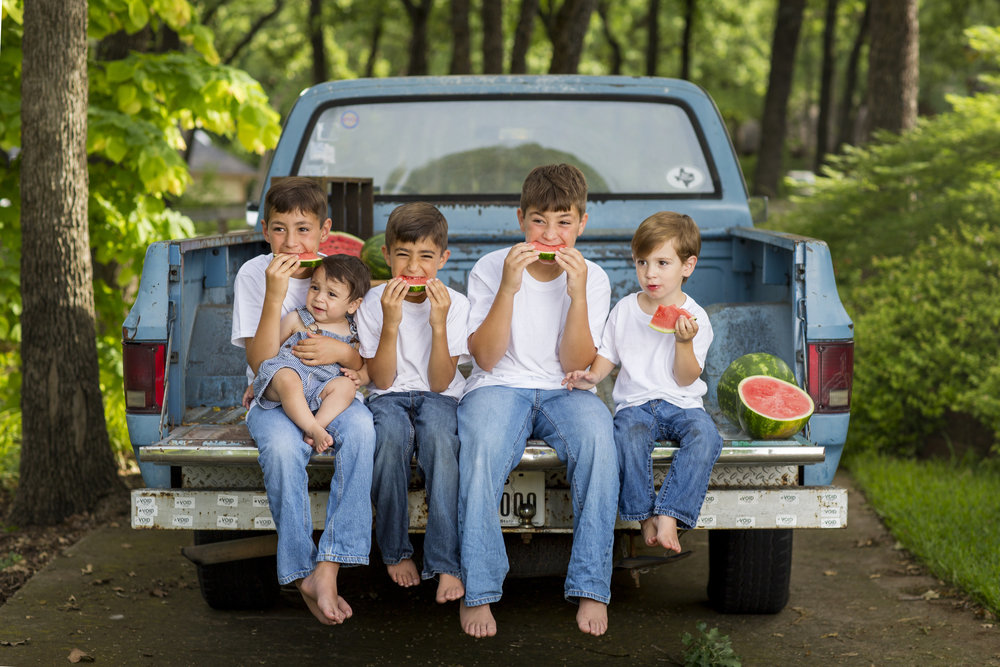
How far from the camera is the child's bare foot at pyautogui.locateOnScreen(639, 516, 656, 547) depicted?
3.29 meters

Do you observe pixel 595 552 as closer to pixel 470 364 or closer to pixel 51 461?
pixel 470 364

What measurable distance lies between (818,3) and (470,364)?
84.2ft

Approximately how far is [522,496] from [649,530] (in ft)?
1.35

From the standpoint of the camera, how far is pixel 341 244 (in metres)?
4.87

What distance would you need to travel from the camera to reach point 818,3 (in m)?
27.1

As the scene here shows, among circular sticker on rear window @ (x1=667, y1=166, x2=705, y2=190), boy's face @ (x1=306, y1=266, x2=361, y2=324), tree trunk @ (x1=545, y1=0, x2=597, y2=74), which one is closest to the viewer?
boy's face @ (x1=306, y1=266, x2=361, y2=324)

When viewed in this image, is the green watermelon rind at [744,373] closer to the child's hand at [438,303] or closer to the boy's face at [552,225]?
the boy's face at [552,225]

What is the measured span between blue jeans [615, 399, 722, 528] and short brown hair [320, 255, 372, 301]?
971 millimetres

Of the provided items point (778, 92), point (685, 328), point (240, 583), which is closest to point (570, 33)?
point (778, 92)

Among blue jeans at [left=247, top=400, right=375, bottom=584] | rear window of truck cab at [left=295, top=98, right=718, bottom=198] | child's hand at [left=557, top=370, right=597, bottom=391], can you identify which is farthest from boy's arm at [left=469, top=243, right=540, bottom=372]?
rear window of truck cab at [left=295, top=98, right=718, bottom=198]

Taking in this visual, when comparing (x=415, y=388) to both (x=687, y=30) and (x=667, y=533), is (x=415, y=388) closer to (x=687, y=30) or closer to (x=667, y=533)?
(x=667, y=533)

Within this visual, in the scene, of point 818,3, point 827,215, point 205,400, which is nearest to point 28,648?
point 205,400

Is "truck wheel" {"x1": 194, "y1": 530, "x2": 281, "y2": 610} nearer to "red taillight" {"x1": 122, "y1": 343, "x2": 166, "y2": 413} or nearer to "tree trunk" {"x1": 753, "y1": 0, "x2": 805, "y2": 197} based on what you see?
"red taillight" {"x1": 122, "y1": 343, "x2": 166, "y2": 413}

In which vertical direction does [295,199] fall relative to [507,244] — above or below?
above
